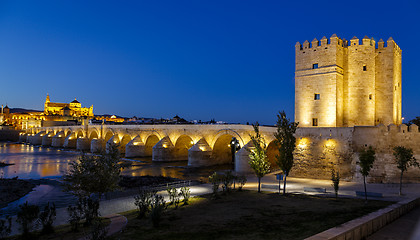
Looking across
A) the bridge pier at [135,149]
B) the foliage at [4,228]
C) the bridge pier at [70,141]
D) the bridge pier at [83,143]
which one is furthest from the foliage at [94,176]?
the bridge pier at [70,141]

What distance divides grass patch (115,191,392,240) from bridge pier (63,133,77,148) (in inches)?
2043

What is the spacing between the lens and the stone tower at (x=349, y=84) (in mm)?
21531

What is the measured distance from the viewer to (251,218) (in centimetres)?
950

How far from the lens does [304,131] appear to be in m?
20.9

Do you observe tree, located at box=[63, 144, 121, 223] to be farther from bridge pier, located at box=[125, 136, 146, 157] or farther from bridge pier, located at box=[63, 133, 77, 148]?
bridge pier, located at box=[63, 133, 77, 148]

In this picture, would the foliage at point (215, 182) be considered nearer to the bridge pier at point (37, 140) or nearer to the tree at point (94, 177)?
the tree at point (94, 177)

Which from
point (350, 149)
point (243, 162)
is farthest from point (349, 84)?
point (243, 162)

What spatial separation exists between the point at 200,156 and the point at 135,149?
42.6ft

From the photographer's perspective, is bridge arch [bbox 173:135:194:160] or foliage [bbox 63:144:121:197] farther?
bridge arch [bbox 173:135:194:160]

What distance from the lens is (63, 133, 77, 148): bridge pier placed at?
57406 mm

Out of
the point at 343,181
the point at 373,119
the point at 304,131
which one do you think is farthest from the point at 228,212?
the point at 373,119

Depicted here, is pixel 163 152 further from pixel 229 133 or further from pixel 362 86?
pixel 362 86

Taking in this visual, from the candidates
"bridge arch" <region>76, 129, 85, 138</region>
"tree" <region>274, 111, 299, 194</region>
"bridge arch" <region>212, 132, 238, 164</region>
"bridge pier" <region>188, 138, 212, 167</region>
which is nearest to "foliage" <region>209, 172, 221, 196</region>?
"tree" <region>274, 111, 299, 194</region>

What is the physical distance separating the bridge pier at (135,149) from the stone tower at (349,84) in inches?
945
